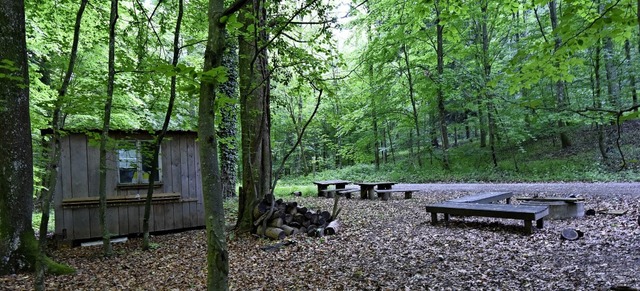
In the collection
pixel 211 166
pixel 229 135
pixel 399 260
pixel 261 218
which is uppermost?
pixel 229 135

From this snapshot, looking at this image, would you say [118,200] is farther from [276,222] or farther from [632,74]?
[632,74]

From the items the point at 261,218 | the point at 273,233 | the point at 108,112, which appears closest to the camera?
the point at 108,112

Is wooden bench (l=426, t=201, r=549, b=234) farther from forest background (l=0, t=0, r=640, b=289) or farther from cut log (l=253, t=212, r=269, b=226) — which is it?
cut log (l=253, t=212, r=269, b=226)

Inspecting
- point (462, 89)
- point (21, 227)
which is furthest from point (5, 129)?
point (462, 89)

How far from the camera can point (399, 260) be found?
491 centimetres

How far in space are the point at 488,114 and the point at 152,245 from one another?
1449 centimetres

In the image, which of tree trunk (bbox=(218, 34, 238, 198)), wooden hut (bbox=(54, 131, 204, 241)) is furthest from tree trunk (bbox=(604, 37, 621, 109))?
wooden hut (bbox=(54, 131, 204, 241))

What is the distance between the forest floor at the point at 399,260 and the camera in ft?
13.2

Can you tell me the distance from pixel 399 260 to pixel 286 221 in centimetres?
282

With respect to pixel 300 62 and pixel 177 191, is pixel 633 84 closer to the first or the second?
pixel 300 62

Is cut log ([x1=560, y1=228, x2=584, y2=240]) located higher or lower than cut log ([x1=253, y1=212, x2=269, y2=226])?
lower

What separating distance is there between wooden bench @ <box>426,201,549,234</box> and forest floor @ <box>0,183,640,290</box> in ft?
0.82

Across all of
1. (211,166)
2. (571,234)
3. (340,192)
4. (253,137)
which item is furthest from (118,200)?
(571,234)

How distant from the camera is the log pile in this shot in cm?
678
